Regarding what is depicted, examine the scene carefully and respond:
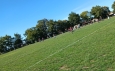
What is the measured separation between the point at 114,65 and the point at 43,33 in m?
105

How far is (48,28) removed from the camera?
11856cm

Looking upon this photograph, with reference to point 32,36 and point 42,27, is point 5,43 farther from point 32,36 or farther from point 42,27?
point 42,27

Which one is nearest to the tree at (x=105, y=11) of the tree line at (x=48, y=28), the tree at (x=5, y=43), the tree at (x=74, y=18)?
the tree line at (x=48, y=28)

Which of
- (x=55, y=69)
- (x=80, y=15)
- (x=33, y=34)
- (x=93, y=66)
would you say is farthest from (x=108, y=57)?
(x=80, y=15)

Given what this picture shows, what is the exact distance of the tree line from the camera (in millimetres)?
104000

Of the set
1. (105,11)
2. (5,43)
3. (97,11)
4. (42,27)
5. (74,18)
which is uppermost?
(97,11)

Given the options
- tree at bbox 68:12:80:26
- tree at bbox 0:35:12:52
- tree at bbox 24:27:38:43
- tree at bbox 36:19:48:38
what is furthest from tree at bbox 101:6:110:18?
tree at bbox 0:35:12:52

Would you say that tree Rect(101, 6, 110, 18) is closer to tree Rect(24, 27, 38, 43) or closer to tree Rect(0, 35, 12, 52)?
tree Rect(24, 27, 38, 43)

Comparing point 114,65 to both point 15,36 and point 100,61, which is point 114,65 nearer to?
point 100,61

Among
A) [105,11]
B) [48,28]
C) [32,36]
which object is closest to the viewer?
[32,36]

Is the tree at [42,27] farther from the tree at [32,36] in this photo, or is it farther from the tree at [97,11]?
the tree at [97,11]

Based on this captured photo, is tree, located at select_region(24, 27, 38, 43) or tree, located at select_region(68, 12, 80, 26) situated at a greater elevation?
tree, located at select_region(68, 12, 80, 26)

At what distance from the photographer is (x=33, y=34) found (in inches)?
4176

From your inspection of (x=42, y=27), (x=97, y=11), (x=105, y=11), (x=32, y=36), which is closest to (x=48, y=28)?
(x=42, y=27)
